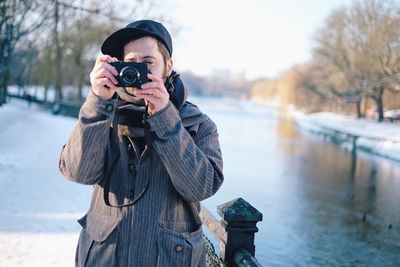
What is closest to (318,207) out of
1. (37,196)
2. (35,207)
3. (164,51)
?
(37,196)

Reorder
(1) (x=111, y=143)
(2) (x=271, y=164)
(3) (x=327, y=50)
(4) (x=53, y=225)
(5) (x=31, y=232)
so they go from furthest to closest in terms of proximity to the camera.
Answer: (3) (x=327, y=50)
(2) (x=271, y=164)
(4) (x=53, y=225)
(5) (x=31, y=232)
(1) (x=111, y=143)

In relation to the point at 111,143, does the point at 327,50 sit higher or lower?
higher

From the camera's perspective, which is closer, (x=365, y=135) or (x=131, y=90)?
(x=131, y=90)

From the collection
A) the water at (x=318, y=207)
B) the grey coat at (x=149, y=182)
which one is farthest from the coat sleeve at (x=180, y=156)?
the water at (x=318, y=207)

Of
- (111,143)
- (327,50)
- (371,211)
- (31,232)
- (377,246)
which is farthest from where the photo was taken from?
(327,50)

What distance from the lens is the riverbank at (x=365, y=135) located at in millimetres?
26891

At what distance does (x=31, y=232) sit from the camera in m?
6.00

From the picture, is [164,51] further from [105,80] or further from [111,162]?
[111,162]

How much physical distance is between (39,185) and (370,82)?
115 feet

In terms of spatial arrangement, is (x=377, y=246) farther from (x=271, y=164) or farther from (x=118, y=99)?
(x=271, y=164)

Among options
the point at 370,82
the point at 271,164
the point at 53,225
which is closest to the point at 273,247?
the point at 53,225

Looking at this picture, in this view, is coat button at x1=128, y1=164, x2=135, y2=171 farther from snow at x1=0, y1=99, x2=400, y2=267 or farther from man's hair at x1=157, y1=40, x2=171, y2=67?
snow at x1=0, y1=99, x2=400, y2=267

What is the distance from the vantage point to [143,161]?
167cm

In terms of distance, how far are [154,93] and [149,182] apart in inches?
13.9
